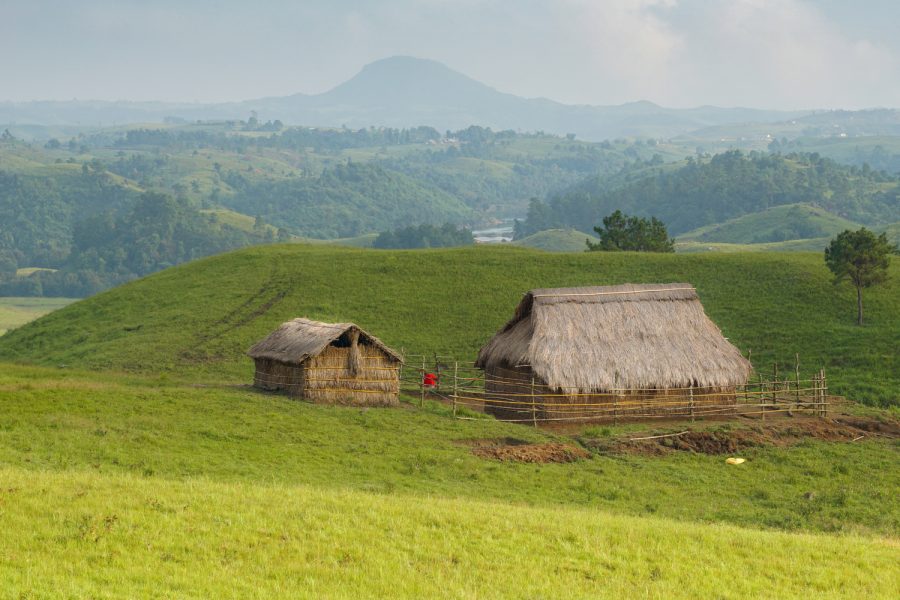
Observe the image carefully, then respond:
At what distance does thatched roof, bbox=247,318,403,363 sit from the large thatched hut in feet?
15.8

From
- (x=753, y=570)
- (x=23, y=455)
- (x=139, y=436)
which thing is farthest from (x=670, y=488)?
(x=23, y=455)

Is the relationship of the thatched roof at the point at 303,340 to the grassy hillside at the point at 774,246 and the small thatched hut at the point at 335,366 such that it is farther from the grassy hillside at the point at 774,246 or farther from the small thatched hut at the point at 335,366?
the grassy hillside at the point at 774,246

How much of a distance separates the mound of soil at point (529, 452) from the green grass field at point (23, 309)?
9880 centimetres

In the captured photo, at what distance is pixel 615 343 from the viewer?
4078cm

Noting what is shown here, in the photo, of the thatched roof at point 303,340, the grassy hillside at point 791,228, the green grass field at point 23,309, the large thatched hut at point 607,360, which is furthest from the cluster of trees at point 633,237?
the grassy hillside at point 791,228

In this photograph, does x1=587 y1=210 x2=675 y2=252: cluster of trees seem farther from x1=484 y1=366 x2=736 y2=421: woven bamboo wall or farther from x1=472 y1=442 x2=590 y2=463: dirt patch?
x1=472 y1=442 x2=590 y2=463: dirt patch

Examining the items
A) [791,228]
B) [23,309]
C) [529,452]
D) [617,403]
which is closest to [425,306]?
[617,403]

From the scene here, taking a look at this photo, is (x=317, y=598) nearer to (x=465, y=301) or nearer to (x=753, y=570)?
(x=753, y=570)

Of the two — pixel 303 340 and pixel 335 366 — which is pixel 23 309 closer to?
pixel 303 340

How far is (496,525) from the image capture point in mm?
19297

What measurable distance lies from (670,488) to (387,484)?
823 cm

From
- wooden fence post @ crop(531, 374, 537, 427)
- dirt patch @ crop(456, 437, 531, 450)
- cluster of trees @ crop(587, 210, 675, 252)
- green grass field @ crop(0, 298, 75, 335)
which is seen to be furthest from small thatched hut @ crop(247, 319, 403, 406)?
green grass field @ crop(0, 298, 75, 335)

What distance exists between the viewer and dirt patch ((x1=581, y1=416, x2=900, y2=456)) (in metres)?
34.4

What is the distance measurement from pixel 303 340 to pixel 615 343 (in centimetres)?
1222
